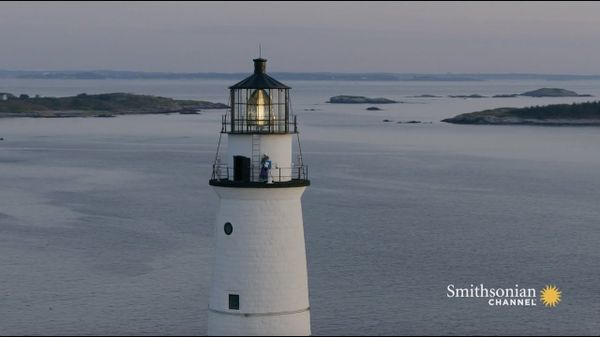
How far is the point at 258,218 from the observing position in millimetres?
14969

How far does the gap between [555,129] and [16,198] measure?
310 feet

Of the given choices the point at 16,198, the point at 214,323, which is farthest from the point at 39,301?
the point at 16,198

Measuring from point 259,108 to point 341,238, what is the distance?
2944cm

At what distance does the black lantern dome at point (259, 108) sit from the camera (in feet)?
49.1

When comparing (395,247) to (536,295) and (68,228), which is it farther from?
(68,228)

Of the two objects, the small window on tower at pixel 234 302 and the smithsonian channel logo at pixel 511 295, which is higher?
the small window on tower at pixel 234 302

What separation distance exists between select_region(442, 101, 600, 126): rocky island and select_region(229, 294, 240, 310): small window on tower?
446ft

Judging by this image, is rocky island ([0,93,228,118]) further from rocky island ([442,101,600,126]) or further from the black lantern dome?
the black lantern dome

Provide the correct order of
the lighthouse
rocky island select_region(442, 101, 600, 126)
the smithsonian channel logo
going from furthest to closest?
rocky island select_region(442, 101, 600, 126), the smithsonian channel logo, the lighthouse

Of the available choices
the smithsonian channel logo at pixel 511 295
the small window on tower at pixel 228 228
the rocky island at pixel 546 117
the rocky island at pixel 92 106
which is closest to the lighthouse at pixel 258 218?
the small window on tower at pixel 228 228

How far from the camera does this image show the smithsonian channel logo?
31845 millimetres

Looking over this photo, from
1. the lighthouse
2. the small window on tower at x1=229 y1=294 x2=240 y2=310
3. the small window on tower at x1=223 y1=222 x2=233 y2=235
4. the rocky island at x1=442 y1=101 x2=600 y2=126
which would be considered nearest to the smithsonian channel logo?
the lighthouse

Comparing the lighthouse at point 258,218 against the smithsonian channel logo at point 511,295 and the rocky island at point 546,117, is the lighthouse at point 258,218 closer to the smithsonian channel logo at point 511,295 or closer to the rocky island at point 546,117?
the smithsonian channel logo at point 511,295

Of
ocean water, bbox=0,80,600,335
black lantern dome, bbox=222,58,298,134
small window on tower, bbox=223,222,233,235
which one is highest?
→ black lantern dome, bbox=222,58,298,134
